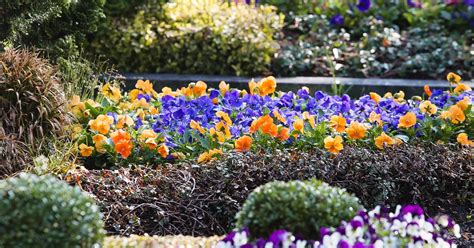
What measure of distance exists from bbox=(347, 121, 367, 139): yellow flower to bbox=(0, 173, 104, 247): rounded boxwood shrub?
7.48ft

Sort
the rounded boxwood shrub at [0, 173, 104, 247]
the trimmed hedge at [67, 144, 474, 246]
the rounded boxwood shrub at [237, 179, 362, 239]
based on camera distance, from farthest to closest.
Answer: the trimmed hedge at [67, 144, 474, 246] → the rounded boxwood shrub at [237, 179, 362, 239] → the rounded boxwood shrub at [0, 173, 104, 247]

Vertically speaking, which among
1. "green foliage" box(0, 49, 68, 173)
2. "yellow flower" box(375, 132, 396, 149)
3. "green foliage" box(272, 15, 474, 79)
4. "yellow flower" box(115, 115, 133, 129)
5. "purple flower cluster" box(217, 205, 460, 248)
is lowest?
"green foliage" box(272, 15, 474, 79)

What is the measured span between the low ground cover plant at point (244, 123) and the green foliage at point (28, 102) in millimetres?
202

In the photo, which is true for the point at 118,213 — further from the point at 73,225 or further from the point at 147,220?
the point at 73,225

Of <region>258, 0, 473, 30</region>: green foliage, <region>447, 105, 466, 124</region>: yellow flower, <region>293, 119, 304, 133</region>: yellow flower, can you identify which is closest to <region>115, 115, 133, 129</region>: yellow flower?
<region>293, 119, 304, 133</region>: yellow flower

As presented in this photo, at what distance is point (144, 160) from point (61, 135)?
A: 1.68 feet

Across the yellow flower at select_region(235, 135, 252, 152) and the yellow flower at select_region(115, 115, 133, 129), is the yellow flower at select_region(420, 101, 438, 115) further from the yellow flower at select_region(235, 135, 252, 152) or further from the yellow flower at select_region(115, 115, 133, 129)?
the yellow flower at select_region(115, 115, 133, 129)

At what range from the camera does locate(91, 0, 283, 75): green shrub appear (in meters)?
8.23

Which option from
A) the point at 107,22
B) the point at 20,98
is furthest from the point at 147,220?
the point at 107,22

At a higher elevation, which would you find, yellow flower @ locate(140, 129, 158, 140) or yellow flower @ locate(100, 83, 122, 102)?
yellow flower @ locate(140, 129, 158, 140)

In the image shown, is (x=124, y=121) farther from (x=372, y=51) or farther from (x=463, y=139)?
(x=372, y=51)

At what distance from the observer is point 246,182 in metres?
4.84

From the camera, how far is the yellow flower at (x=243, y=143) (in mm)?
5090

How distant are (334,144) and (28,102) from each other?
1732 millimetres
